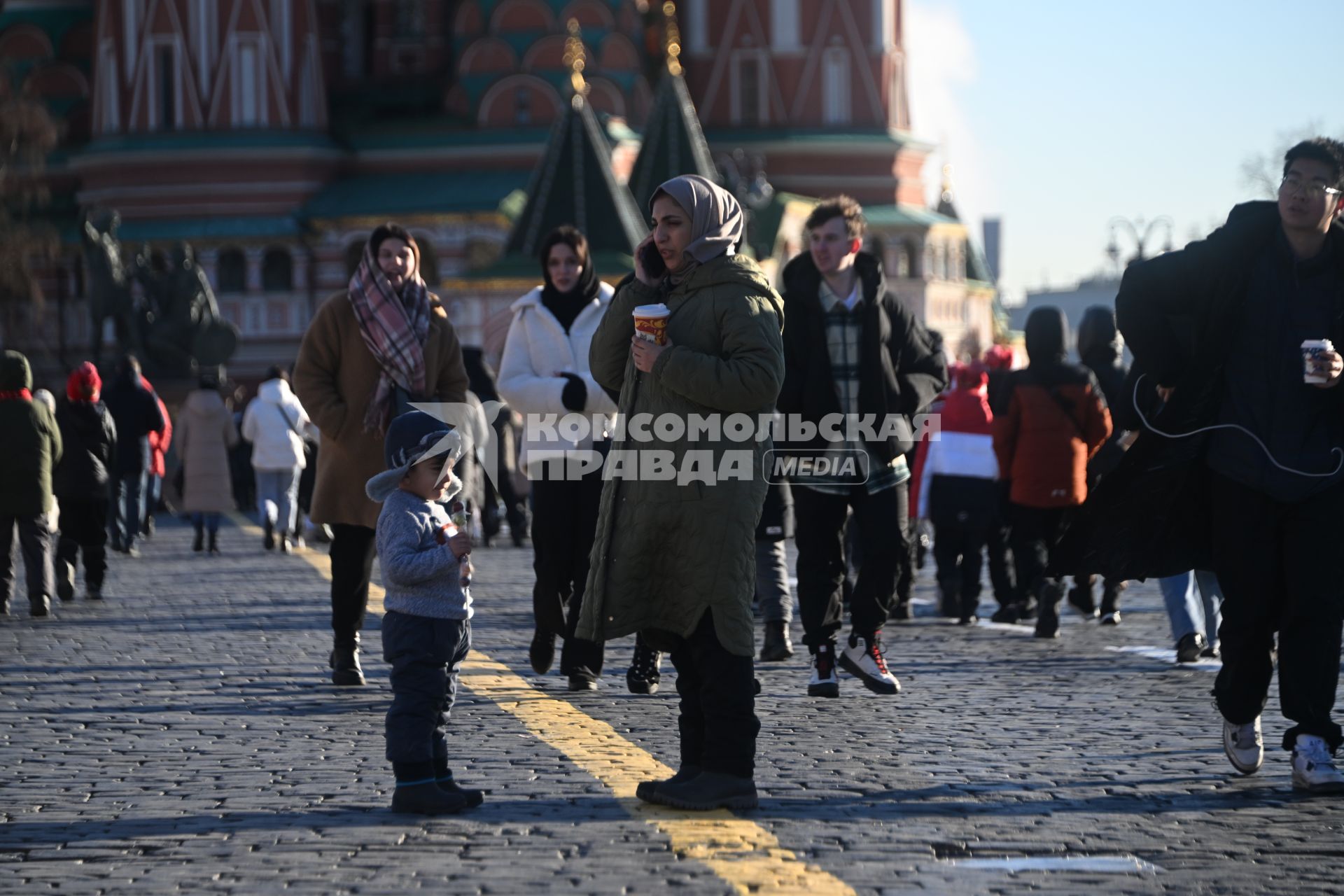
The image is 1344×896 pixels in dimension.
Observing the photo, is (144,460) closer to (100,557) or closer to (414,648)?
(100,557)

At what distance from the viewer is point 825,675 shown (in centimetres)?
913

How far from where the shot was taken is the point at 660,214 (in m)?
6.53

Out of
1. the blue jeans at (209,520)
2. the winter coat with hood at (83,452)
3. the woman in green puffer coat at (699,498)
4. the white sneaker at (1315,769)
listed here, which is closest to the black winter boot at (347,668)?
the woman in green puffer coat at (699,498)

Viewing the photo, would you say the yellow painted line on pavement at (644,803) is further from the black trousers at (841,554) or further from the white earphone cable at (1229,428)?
the white earphone cable at (1229,428)

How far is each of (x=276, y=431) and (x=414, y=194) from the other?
36.5m

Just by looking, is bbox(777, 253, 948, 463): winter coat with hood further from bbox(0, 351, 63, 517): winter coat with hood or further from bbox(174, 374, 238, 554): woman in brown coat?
bbox(174, 374, 238, 554): woman in brown coat

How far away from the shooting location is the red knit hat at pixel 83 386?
15.5 meters

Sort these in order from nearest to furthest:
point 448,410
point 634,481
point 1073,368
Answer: point 634,481
point 448,410
point 1073,368

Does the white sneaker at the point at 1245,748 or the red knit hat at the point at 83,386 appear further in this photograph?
the red knit hat at the point at 83,386

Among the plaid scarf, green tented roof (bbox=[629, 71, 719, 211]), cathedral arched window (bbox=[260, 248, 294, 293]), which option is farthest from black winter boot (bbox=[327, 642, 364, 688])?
cathedral arched window (bbox=[260, 248, 294, 293])

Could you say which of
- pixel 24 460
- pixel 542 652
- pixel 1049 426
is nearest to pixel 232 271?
pixel 24 460

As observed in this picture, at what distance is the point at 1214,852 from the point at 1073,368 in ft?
23.1

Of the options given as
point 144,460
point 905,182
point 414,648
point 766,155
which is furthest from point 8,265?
point 414,648

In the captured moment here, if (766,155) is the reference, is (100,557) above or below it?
below
